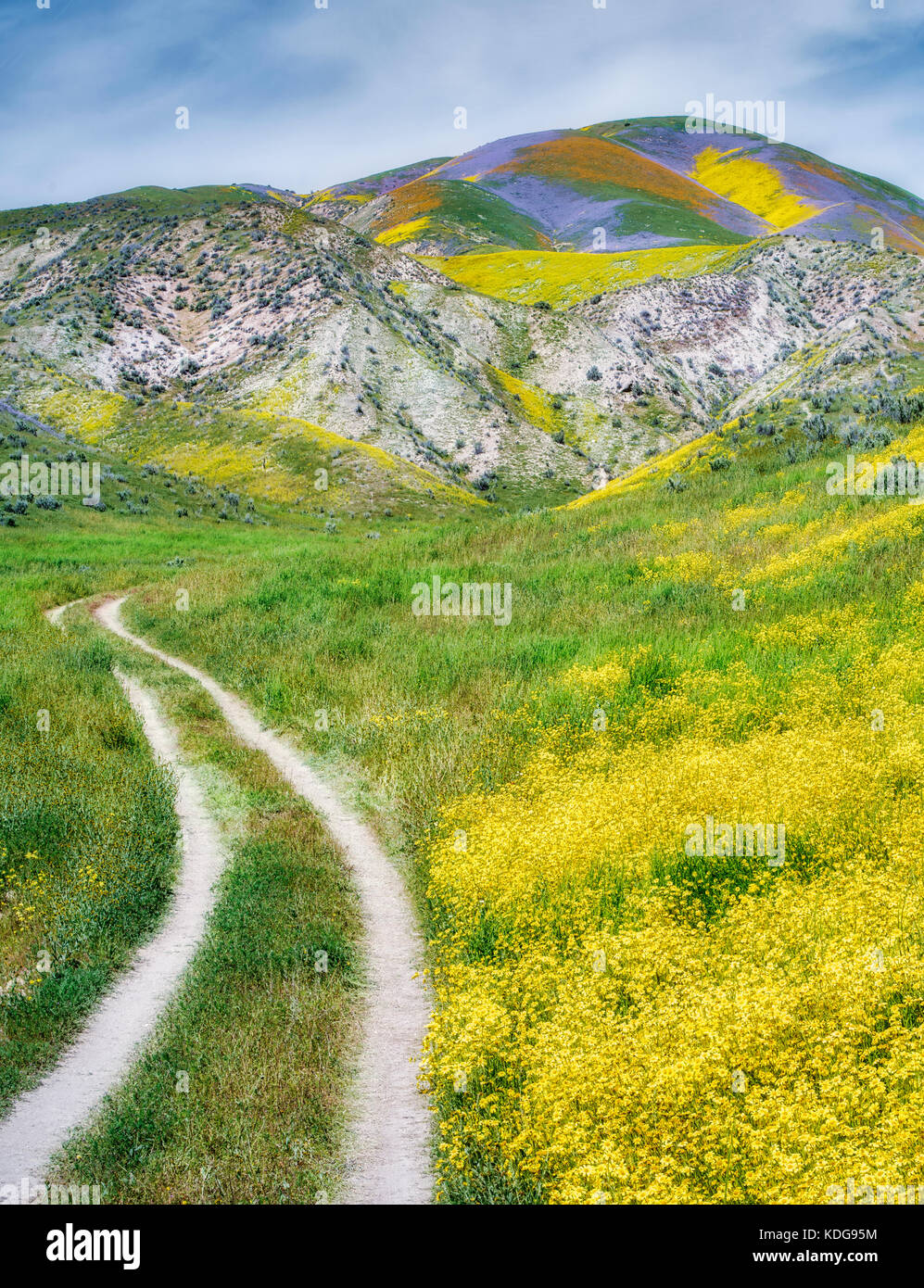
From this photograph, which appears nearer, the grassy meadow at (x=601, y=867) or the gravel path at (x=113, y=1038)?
the grassy meadow at (x=601, y=867)

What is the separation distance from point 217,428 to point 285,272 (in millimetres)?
19338

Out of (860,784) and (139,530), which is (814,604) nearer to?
(860,784)

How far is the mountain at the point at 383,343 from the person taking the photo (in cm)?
5169

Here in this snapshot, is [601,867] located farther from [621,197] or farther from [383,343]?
[621,197]

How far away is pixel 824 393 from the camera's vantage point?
2552 cm

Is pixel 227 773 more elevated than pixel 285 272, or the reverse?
pixel 285 272

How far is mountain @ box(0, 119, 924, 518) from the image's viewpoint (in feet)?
170

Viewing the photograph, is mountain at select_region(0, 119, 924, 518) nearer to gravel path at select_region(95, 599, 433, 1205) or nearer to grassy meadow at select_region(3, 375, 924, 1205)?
grassy meadow at select_region(3, 375, 924, 1205)

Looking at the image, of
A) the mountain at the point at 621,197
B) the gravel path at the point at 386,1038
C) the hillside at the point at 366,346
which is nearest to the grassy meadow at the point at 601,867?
the gravel path at the point at 386,1038

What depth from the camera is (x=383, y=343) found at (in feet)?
203

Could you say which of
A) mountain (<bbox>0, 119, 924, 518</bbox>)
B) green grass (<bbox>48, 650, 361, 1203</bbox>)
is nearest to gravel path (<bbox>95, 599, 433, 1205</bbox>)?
green grass (<bbox>48, 650, 361, 1203</bbox>)

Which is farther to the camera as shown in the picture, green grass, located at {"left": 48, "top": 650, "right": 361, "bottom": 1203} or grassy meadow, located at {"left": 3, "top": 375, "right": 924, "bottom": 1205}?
green grass, located at {"left": 48, "top": 650, "right": 361, "bottom": 1203}

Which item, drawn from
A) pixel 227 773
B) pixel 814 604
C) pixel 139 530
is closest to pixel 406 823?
pixel 227 773

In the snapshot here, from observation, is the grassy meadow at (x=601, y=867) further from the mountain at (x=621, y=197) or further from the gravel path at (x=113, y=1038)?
the mountain at (x=621, y=197)
